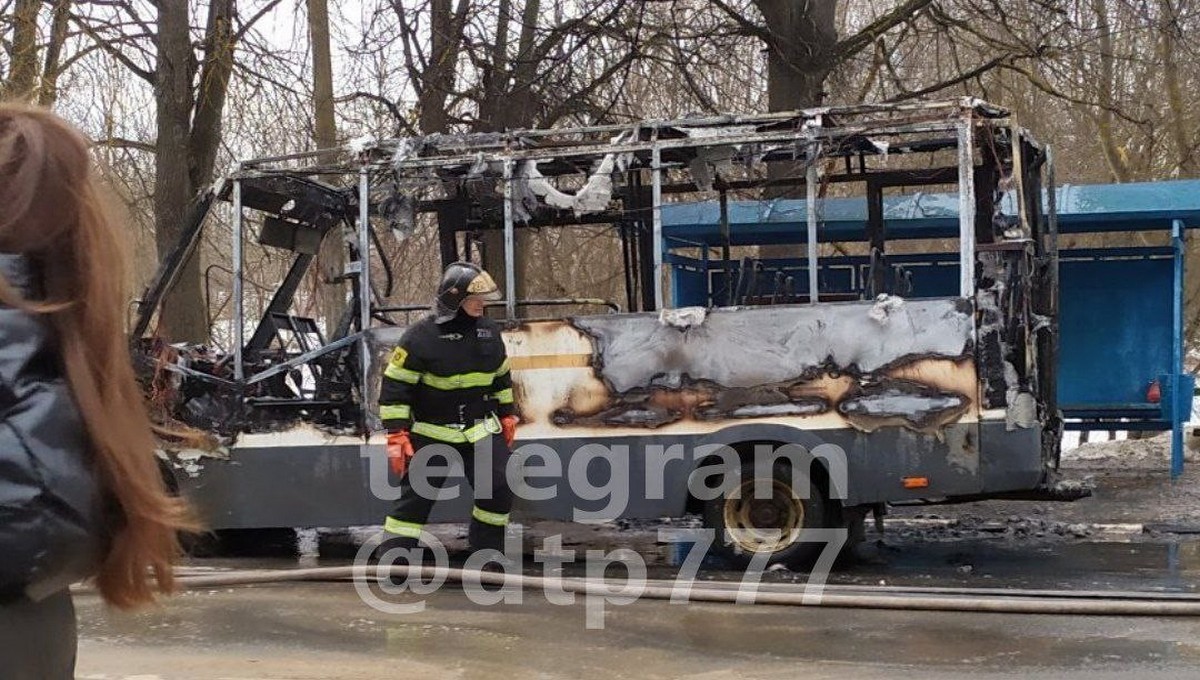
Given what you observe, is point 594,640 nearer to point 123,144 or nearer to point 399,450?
point 399,450

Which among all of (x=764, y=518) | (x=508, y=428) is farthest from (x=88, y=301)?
(x=764, y=518)

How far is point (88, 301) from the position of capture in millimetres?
1614

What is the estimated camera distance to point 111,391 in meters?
1.60

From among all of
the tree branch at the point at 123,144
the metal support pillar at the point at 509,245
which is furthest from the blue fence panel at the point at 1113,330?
the tree branch at the point at 123,144

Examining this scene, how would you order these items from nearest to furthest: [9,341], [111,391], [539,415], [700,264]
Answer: [9,341] < [111,391] < [539,415] < [700,264]

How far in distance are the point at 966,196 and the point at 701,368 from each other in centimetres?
170

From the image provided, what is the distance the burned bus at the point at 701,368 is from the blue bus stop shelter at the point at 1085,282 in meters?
3.09

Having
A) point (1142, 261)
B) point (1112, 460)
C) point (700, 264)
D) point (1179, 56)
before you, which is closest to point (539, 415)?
point (700, 264)

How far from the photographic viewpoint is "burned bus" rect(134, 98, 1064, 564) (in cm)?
626

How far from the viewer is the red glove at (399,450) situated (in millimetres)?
5906

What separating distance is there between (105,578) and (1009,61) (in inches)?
506

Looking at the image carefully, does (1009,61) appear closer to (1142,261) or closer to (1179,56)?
(1142,261)

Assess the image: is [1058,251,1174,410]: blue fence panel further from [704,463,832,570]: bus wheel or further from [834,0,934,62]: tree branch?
[704,463,832,570]: bus wheel

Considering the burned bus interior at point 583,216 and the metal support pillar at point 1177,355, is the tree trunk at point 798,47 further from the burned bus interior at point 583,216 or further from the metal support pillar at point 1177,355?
the burned bus interior at point 583,216
